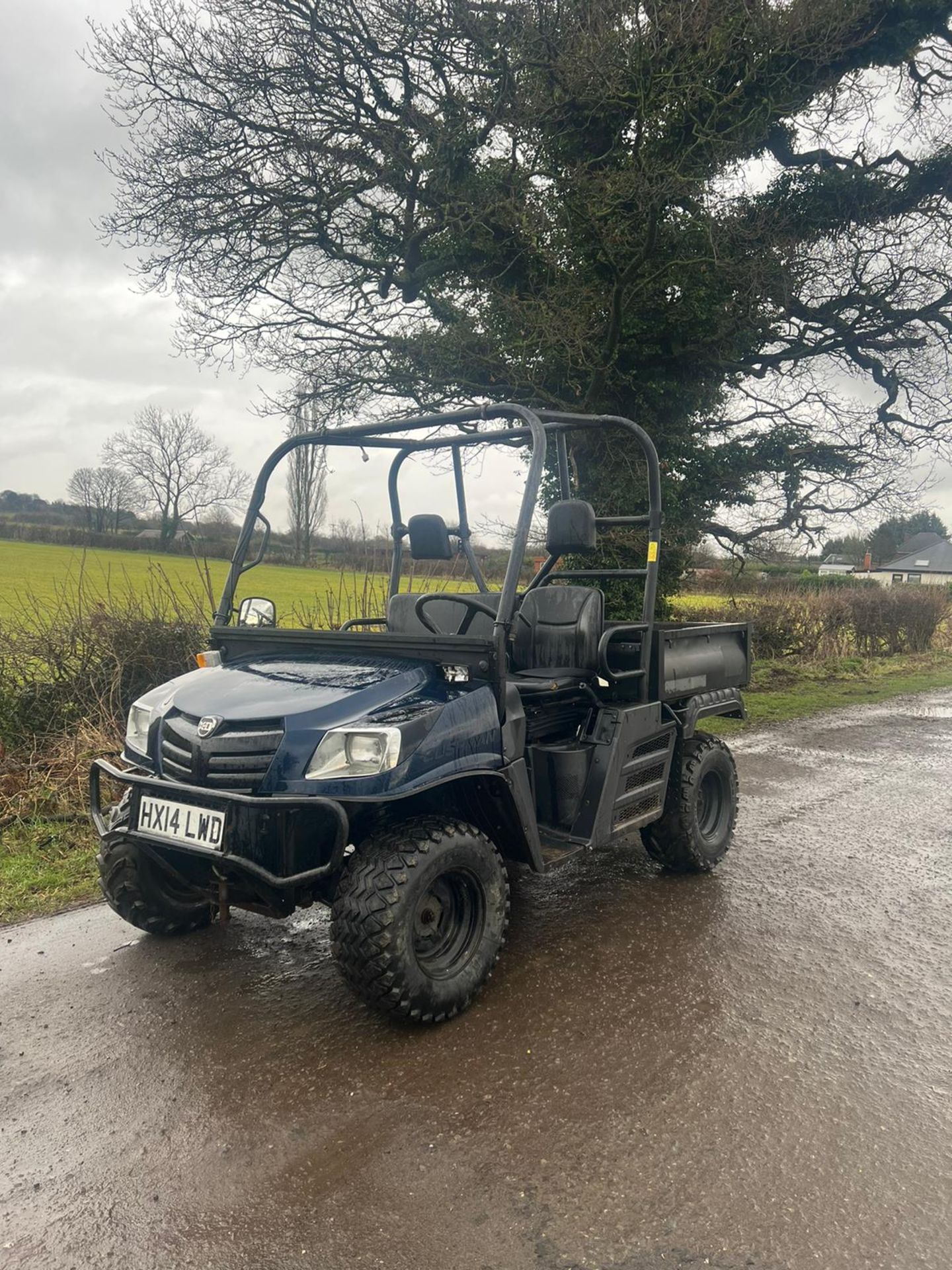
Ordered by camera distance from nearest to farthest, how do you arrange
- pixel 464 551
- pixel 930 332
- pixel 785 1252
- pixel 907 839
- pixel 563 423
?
pixel 785 1252 → pixel 563 423 → pixel 464 551 → pixel 907 839 → pixel 930 332

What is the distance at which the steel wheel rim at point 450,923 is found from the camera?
311 centimetres

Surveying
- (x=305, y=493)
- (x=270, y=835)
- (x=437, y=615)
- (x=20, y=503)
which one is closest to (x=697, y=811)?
(x=437, y=615)

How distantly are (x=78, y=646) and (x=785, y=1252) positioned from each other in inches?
226

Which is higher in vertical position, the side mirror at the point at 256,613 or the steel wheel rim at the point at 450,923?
the side mirror at the point at 256,613

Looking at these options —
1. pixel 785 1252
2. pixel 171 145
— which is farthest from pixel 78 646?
pixel 171 145

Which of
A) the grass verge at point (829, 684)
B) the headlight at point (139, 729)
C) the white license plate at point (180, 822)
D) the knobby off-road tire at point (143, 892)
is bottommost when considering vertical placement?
the grass verge at point (829, 684)

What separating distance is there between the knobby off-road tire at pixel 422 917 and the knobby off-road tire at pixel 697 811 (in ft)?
5.08

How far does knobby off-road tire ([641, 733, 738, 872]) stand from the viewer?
14.8 ft

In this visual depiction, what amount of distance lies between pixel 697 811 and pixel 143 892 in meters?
2.81

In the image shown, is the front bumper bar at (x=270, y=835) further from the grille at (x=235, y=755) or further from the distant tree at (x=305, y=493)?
the distant tree at (x=305, y=493)

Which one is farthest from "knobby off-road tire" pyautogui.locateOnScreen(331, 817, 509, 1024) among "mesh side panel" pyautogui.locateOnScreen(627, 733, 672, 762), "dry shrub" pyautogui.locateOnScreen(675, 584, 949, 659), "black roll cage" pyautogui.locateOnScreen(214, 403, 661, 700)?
"dry shrub" pyautogui.locateOnScreen(675, 584, 949, 659)

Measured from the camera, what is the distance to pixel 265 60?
10.0 metres

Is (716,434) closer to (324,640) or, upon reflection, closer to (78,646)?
(78,646)

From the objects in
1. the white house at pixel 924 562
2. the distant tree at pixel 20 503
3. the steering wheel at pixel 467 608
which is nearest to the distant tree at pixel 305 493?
the steering wheel at pixel 467 608
